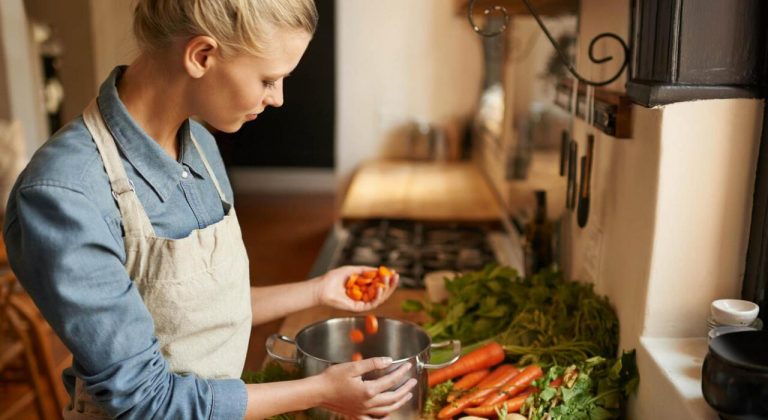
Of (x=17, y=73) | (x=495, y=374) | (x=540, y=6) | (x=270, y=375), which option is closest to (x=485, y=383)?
(x=495, y=374)

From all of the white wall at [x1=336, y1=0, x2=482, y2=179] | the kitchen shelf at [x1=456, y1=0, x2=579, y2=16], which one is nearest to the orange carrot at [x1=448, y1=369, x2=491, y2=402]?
the kitchen shelf at [x1=456, y1=0, x2=579, y2=16]

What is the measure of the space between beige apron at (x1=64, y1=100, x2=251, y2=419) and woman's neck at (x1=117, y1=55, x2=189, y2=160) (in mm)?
55

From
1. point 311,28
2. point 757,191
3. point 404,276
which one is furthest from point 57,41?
point 757,191

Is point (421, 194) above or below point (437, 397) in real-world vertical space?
below

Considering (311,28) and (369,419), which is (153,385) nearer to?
(369,419)

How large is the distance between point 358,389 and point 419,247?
1.77m

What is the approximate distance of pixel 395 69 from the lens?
4.80 m

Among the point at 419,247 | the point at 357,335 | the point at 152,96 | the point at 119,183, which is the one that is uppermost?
the point at 152,96

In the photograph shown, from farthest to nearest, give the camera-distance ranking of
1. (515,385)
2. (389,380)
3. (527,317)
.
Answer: (527,317), (515,385), (389,380)

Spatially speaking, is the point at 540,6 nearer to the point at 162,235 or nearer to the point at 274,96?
the point at 274,96

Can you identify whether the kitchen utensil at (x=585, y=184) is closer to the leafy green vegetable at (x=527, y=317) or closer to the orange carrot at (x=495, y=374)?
the leafy green vegetable at (x=527, y=317)

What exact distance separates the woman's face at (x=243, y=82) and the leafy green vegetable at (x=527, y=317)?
0.72 meters

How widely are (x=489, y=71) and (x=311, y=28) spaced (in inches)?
153

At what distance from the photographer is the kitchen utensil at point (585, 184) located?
5.31ft
